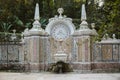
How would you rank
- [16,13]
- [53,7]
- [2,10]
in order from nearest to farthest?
[2,10]
[16,13]
[53,7]

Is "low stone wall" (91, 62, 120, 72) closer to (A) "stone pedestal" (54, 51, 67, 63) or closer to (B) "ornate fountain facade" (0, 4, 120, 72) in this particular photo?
(B) "ornate fountain facade" (0, 4, 120, 72)

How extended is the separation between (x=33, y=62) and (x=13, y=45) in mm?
1861

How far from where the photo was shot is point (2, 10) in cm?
2539

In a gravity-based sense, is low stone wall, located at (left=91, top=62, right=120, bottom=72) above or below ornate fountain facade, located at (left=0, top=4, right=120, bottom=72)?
below

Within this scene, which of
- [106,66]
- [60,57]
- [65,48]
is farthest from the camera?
[65,48]

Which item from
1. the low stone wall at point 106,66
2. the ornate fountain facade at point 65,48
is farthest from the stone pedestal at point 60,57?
the low stone wall at point 106,66

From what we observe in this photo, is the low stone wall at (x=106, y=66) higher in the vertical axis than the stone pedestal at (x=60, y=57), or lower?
lower

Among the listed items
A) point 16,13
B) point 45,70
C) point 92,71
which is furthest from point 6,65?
point 16,13

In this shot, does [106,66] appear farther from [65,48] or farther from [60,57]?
[60,57]

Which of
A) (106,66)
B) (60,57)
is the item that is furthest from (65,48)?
(106,66)

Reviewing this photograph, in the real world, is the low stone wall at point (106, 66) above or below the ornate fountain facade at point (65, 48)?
below

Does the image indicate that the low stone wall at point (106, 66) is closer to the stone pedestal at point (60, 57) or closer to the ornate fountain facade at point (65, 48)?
the ornate fountain facade at point (65, 48)

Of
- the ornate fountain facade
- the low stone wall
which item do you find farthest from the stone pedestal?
the low stone wall

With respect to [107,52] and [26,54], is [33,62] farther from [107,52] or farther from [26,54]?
[107,52]
